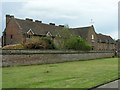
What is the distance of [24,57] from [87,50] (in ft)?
69.2

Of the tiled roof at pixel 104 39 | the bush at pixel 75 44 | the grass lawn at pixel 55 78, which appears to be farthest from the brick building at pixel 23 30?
the grass lawn at pixel 55 78

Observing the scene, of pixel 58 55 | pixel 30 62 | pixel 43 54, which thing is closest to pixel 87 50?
pixel 58 55

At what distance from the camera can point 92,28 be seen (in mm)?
70312

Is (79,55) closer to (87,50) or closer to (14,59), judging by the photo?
(87,50)

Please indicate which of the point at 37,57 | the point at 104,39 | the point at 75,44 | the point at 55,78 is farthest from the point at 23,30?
the point at 104,39

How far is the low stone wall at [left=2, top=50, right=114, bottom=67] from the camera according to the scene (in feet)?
84.4

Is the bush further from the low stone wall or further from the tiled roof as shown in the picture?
the tiled roof

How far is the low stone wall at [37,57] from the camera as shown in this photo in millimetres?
25719

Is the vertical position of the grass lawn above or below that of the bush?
below

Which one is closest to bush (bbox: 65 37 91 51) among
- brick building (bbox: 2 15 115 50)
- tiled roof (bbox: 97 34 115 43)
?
brick building (bbox: 2 15 115 50)

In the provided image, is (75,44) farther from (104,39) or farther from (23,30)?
(104,39)

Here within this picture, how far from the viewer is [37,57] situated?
3031 centimetres

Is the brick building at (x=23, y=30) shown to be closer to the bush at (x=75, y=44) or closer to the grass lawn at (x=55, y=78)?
the bush at (x=75, y=44)

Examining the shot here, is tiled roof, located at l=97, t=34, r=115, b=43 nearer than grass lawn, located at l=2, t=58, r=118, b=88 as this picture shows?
No
